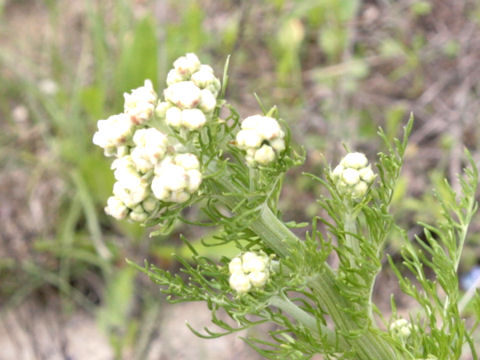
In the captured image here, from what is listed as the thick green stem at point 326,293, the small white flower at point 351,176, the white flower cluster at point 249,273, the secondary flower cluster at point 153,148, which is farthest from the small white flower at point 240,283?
the small white flower at point 351,176

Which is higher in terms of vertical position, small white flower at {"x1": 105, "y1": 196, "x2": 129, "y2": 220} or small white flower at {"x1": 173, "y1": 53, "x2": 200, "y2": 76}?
small white flower at {"x1": 173, "y1": 53, "x2": 200, "y2": 76}

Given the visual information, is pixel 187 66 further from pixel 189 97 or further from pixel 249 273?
pixel 249 273

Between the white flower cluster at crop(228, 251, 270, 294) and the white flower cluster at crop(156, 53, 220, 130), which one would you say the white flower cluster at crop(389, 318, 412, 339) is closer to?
the white flower cluster at crop(228, 251, 270, 294)

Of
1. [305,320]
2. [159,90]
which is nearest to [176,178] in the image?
[305,320]

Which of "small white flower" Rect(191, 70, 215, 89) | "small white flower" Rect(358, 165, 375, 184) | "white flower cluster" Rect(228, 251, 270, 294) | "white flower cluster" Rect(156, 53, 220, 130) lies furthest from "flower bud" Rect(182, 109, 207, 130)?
"small white flower" Rect(358, 165, 375, 184)

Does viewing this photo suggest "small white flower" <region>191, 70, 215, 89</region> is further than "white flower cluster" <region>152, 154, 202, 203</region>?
Yes

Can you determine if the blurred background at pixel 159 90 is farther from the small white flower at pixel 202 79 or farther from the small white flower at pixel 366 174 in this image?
the small white flower at pixel 202 79

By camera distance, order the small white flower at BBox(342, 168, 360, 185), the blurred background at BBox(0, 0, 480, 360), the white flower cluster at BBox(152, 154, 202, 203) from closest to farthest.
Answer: the white flower cluster at BBox(152, 154, 202, 203) < the small white flower at BBox(342, 168, 360, 185) < the blurred background at BBox(0, 0, 480, 360)
